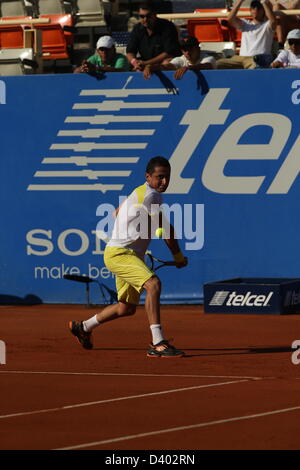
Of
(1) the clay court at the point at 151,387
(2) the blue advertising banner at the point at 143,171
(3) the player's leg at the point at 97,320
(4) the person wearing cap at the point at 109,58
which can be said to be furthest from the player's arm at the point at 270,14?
(3) the player's leg at the point at 97,320

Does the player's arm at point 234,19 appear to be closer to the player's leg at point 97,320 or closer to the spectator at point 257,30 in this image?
the spectator at point 257,30

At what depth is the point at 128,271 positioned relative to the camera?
37.5ft

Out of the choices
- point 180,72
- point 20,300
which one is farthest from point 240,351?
point 20,300

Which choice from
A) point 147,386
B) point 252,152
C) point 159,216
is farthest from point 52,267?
point 147,386

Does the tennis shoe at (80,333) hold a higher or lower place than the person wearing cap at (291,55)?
lower

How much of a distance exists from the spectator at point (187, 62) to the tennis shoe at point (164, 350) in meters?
5.20

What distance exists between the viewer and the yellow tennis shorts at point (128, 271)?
11352mm

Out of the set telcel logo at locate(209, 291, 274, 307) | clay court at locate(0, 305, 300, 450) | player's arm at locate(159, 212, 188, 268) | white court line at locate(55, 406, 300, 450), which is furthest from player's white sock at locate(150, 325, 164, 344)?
telcel logo at locate(209, 291, 274, 307)

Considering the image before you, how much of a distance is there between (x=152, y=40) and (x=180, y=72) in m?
1.30

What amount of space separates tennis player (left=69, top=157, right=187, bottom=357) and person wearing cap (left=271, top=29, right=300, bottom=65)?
15.9 feet

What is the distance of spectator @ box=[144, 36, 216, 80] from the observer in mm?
15500

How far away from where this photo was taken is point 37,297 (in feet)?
53.8
